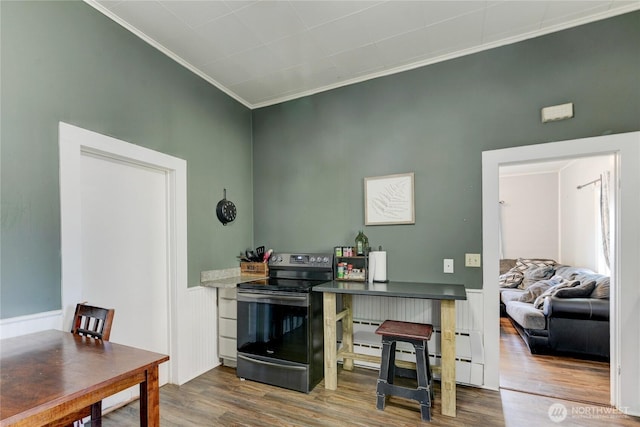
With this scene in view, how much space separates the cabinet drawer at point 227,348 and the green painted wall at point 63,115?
670mm

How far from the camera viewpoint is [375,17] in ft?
7.39

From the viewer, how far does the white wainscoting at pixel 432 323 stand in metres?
2.51

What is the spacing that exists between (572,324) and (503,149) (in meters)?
1.98

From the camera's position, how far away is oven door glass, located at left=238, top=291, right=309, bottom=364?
2.49m

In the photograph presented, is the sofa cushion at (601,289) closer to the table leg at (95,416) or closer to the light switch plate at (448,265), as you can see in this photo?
the light switch plate at (448,265)

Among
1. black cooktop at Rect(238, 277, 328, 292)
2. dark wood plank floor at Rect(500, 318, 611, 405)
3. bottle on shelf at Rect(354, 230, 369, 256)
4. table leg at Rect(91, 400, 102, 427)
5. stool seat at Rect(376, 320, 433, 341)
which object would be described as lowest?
dark wood plank floor at Rect(500, 318, 611, 405)

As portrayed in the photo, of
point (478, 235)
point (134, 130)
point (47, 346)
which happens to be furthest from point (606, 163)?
point (47, 346)

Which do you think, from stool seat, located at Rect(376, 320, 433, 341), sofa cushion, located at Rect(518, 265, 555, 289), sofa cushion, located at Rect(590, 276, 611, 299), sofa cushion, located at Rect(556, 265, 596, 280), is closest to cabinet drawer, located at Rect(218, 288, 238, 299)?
stool seat, located at Rect(376, 320, 433, 341)

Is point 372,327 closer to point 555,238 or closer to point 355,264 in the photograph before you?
point 355,264

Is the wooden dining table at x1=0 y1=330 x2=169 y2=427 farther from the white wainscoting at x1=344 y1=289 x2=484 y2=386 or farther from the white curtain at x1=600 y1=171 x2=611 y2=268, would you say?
the white curtain at x1=600 y1=171 x2=611 y2=268

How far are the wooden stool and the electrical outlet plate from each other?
27.4 inches

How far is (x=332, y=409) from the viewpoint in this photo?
87.9 inches

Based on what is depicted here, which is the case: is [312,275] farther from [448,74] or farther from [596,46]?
[596,46]

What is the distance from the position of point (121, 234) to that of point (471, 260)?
9.19 ft
